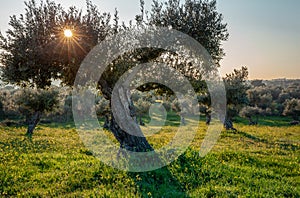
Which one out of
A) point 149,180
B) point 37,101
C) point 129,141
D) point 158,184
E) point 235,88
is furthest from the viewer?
point 235,88

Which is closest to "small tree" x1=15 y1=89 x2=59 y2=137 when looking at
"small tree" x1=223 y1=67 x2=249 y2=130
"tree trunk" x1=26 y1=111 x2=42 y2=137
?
"tree trunk" x1=26 y1=111 x2=42 y2=137

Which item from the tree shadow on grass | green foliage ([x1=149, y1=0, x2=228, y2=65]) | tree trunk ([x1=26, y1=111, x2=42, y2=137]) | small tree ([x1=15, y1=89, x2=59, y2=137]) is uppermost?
green foliage ([x1=149, y1=0, x2=228, y2=65])

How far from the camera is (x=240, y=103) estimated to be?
130 ft

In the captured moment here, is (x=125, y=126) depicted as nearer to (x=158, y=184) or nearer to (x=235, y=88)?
(x=158, y=184)

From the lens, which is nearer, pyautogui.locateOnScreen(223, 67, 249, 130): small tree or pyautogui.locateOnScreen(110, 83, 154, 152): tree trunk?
pyautogui.locateOnScreen(110, 83, 154, 152): tree trunk

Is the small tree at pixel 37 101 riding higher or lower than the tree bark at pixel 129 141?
higher

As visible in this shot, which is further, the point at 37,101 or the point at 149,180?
the point at 37,101

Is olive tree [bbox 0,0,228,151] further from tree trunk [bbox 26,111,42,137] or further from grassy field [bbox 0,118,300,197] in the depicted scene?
tree trunk [bbox 26,111,42,137]

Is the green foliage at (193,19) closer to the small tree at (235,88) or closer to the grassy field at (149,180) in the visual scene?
the grassy field at (149,180)

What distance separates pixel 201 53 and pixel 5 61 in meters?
10.1

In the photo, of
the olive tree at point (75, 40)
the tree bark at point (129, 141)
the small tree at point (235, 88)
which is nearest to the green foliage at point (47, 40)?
the olive tree at point (75, 40)

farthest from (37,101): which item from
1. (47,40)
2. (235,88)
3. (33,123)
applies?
(235,88)

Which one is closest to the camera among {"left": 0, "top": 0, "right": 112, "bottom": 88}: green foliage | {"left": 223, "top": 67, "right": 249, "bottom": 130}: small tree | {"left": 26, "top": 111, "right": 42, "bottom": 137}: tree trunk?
{"left": 0, "top": 0, "right": 112, "bottom": 88}: green foliage

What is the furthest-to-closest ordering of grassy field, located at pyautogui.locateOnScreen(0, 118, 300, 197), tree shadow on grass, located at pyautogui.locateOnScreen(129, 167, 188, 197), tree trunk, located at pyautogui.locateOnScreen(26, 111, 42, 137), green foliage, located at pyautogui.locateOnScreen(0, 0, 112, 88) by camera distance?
tree trunk, located at pyautogui.locateOnScreen(26, 111, 42, 137), green foliage, located at pyautogui.locateOnScreen(0, 0, 112, 88), grassy field, located at pyautogui.locateOnScreen(0, 118, 300, 197), tree shadow on grass, located at pyautogui.locateOnScreen(129, 167, 188, 197)
